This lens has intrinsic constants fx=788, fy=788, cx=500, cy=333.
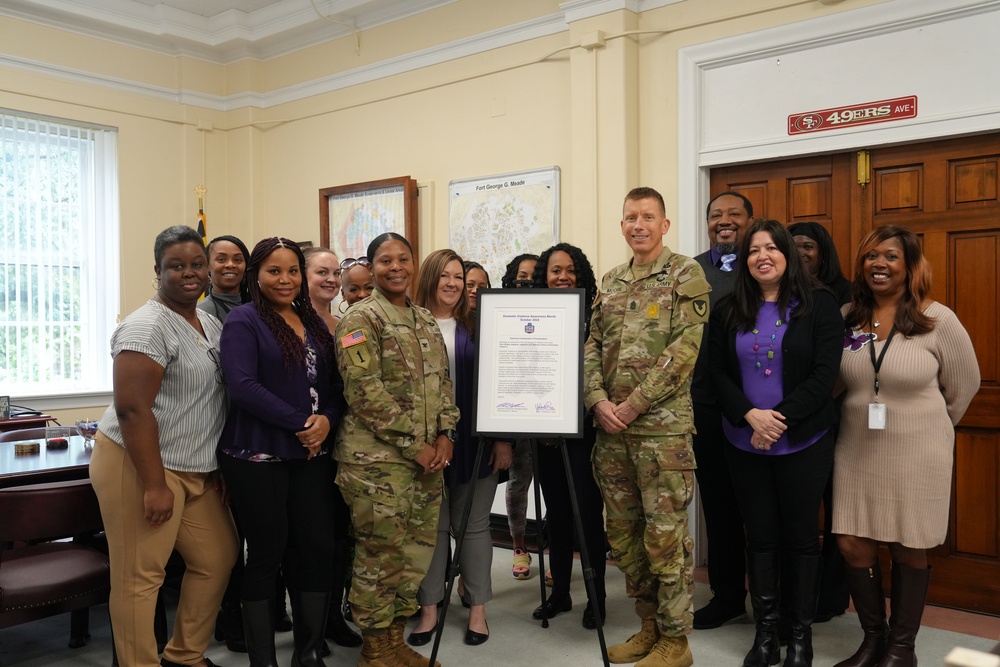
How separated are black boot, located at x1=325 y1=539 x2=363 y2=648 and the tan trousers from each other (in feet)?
1.51

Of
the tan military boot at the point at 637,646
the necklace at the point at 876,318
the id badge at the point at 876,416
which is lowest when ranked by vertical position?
the tan military boot at the point at 637,646

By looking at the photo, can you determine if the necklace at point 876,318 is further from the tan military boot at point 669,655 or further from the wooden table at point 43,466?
the wooden table at point 43,466

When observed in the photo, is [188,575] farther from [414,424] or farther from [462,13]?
[462,13]

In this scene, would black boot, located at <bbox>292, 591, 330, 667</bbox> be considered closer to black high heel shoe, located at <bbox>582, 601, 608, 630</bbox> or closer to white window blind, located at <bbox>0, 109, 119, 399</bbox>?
black high heel shoe, located at <bbox>582, 601, 608, 630</bbox>

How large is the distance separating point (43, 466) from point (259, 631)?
43.5 inches

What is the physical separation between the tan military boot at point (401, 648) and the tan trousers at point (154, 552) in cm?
61

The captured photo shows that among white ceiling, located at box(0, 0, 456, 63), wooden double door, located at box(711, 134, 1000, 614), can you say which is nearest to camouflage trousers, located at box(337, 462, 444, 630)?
wooden double door, located at box(711, 134, 1000, 614)

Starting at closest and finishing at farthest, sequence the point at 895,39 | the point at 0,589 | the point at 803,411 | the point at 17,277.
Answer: the point at 0,589, the point at 803,411, the point at 895,39, the point at 17,277

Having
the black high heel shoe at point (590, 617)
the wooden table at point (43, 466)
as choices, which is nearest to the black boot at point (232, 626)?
the wooden table at point (43, 466)

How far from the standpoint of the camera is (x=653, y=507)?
2.80 meters

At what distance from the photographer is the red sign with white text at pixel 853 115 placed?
11.7 ft

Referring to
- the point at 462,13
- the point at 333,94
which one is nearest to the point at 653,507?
the point at 462,13

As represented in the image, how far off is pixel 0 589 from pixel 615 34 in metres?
3.74

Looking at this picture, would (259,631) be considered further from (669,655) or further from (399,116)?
(399,116)
